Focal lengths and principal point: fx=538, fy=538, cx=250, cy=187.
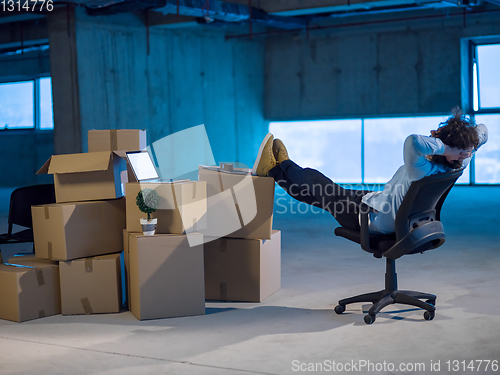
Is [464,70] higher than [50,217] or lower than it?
higher

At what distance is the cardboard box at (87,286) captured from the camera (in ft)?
10.0

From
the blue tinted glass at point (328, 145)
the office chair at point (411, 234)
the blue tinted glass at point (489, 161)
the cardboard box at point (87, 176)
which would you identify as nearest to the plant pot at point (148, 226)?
the cardboard box at point (87, 176)

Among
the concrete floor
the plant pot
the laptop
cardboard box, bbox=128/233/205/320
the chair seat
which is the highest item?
the laptop

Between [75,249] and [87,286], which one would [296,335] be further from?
[75,249]

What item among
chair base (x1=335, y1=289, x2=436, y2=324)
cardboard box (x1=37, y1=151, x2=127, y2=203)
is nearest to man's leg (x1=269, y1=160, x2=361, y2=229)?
chair base (x1=335, y1=289, x2=436, y2=324)

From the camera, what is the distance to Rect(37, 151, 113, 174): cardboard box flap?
3.16m

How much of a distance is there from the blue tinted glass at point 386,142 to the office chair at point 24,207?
25.2 feet

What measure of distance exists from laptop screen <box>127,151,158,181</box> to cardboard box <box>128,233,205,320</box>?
375 millimetres

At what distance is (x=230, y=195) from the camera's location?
3.23m

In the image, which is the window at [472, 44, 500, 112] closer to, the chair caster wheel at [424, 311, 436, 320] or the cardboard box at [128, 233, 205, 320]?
the chair caster wheel at [424, 311, 436, 320]

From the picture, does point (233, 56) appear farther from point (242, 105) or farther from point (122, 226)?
point (122, 226)

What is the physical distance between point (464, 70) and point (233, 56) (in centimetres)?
436

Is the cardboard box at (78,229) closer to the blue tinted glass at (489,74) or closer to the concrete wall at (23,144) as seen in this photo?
the blue tinted glass at (489,74)

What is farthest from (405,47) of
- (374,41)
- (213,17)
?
(213,17)
